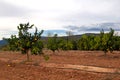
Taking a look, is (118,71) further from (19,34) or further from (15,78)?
(19,34)

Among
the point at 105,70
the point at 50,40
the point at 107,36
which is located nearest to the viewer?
the point at 105,70

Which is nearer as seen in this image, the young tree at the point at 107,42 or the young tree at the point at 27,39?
the young tree at the point at 27,39

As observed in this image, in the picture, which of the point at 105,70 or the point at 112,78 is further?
the point at 105,70

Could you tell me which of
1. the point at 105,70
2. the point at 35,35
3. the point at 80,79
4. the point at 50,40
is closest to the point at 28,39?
the point at 35,35

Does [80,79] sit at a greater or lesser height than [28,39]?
lesser

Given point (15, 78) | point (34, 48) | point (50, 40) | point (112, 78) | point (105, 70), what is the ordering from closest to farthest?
point (112, 78) < point (15, 78) < point (105, 70) < point (34, 48) < point (50, 40)

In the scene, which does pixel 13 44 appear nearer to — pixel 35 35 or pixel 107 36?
pixel 35 35

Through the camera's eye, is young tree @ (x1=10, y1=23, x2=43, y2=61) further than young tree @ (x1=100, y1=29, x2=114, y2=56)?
No

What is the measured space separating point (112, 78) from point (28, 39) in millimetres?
23004

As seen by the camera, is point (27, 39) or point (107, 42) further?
Answer: point (107, 42)

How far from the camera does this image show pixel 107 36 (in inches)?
2267

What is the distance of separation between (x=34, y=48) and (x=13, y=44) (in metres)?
4.19

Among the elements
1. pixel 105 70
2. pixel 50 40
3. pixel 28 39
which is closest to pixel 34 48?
pixel 28 39

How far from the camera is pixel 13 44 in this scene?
43719 millimetres
